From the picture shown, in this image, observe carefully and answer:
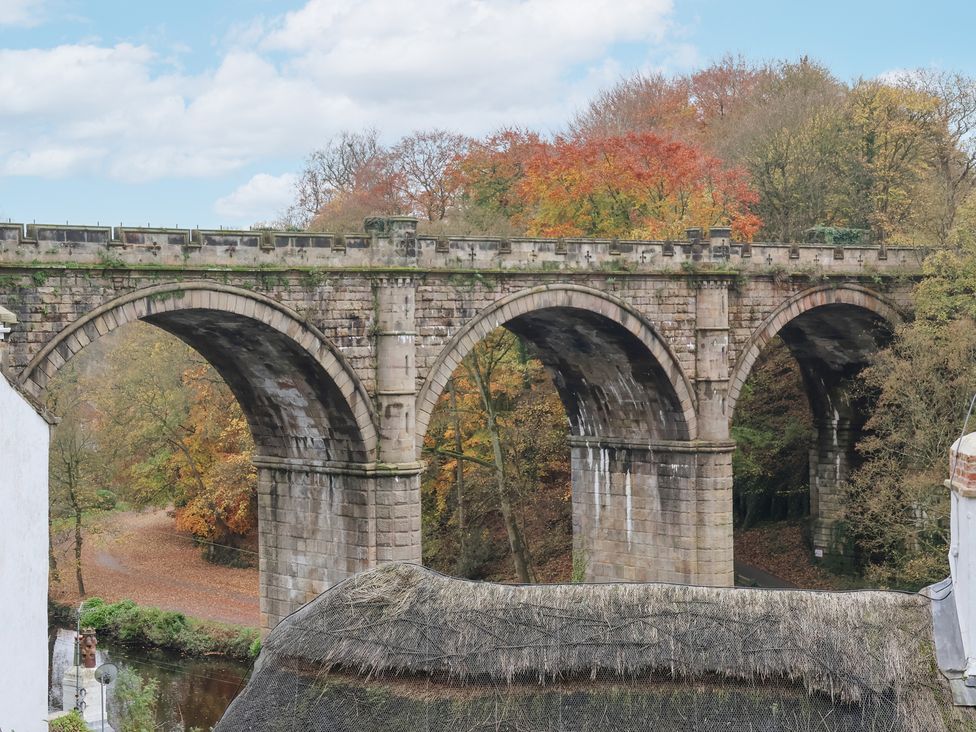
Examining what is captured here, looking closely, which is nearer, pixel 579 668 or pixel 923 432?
pixel 579 668

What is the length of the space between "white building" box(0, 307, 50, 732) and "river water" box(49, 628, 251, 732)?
13361 millimetres

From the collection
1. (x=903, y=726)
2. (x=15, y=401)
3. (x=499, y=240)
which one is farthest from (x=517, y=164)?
(x=903, y=726)

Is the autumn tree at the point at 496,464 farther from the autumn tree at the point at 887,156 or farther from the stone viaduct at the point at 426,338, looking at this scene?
the autumn tree at the point at 887,156

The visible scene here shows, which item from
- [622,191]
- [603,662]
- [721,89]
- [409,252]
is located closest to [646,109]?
[721,89]

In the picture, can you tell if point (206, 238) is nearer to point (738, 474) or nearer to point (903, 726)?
point (903, 726)

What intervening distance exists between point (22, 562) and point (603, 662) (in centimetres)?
593

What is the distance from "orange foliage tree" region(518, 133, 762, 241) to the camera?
130ft

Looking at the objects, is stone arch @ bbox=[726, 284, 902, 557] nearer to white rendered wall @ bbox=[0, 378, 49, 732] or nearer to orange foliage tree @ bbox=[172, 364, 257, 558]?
orange foliage tree @ bbox=[172, 364, 257, 558]

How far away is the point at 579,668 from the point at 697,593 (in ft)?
4.11

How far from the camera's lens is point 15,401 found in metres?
13.5

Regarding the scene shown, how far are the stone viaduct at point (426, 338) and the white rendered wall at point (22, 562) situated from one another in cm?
829

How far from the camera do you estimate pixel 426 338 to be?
1043 inches

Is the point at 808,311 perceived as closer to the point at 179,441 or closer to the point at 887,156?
the point at 887,156

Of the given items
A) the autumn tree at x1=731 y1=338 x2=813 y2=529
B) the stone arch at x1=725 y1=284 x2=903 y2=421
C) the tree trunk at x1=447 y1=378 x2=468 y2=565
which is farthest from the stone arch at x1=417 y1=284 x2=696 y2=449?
the autumn tree at x1=731 y1=338 x2=813 y2=529
